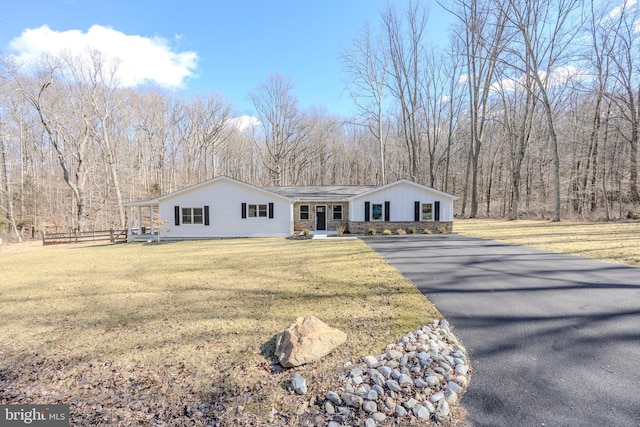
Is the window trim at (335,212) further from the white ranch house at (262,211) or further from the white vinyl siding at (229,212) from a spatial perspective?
the white vinyl siding at (229,212)

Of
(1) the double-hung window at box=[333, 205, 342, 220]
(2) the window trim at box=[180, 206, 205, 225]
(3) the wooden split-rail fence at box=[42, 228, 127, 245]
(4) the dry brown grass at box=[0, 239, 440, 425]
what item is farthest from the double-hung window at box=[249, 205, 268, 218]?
(4) the dry brown grass at box=[0, 239, 440, 425]

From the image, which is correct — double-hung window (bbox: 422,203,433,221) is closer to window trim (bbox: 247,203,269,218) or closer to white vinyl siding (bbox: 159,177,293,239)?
white vinyl siding (bbox: 159,177,293,239)

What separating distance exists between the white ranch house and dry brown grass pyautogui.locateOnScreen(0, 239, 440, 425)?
908cm

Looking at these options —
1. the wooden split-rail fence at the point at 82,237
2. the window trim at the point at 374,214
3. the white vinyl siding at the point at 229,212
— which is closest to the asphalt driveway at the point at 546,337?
the window trim at the point at 374,214

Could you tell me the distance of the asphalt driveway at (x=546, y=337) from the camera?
8.00 feet

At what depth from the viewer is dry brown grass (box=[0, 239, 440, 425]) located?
8.96ft

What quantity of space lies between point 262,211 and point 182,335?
13291 mm

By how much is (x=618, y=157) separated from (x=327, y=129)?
28408 mm

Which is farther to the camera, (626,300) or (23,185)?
(23,185)

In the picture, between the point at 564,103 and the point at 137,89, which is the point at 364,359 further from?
the point at 137,89

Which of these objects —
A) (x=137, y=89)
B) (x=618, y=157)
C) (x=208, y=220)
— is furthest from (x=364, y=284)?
(x=137, y=89)

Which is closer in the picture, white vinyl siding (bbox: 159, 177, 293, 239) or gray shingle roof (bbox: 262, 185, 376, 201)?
white vinyl siding (bbox: 159, 177, 293, 239)

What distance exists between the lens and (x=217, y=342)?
374cm

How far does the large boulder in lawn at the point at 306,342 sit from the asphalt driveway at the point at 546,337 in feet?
4.92
